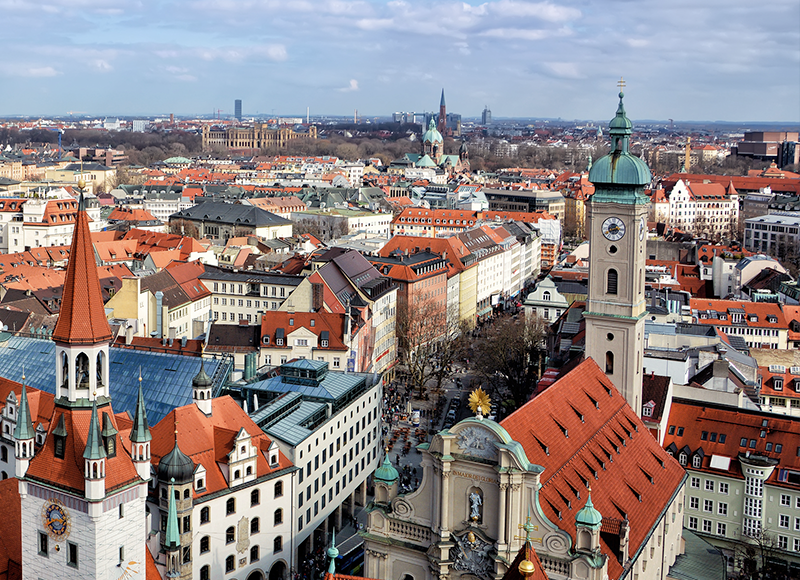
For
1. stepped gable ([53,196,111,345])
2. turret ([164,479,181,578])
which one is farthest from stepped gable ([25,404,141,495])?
turret ([164,479,181,578])

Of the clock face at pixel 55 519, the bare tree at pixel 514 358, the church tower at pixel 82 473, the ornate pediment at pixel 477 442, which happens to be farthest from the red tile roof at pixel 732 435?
the clock face at pixel 55 519

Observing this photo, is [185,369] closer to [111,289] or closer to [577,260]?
[111,289]

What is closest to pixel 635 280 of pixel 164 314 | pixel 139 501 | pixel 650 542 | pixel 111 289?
pixel 650 542

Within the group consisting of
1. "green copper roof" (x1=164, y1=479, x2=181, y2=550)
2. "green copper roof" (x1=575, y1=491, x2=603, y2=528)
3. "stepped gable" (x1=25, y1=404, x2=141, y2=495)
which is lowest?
"green copper roof" (x1=164, y1=479, x2=181, y2=550)

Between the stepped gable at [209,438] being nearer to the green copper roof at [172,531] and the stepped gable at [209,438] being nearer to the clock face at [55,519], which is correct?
the green copper roof at [172,531]

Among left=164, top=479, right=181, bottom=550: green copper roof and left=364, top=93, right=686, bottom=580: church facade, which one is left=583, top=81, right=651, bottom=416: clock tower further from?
left=164, top=479, right=181, bottom=550: green copper roof
